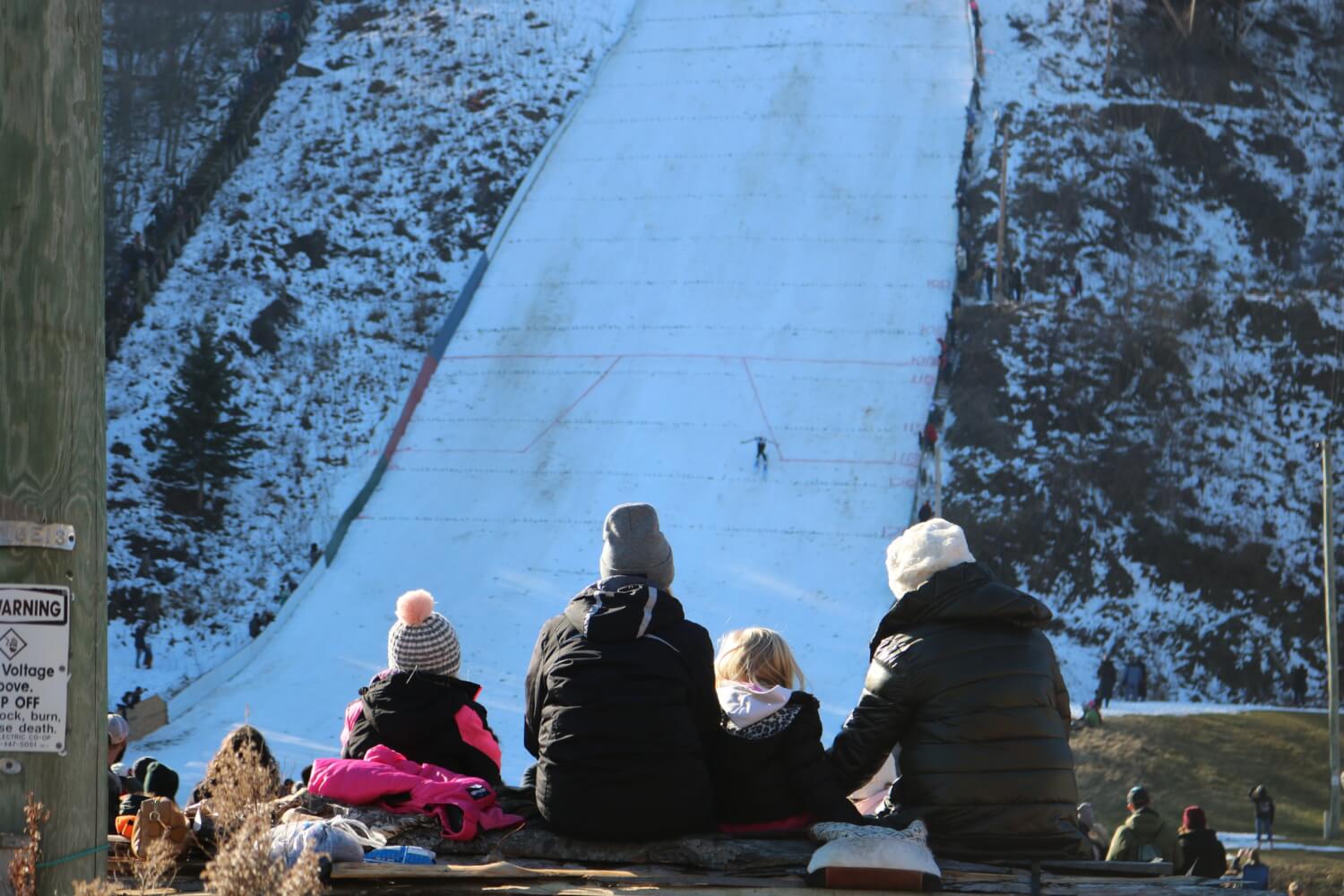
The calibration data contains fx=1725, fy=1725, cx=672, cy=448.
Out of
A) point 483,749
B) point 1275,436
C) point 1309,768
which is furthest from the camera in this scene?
point 1275,436

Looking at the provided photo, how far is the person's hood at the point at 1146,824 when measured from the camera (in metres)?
8.72

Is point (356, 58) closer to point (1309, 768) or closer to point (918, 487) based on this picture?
point (918, 487)

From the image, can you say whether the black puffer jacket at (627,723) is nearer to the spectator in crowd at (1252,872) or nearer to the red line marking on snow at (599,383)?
the spectator in crowd at (1252,872)

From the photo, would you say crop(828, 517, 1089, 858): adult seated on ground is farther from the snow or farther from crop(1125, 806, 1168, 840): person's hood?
the snow

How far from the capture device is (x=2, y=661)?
11.8ft

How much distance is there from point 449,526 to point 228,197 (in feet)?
42.1

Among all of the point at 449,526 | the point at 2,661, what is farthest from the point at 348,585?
the point at 2,661

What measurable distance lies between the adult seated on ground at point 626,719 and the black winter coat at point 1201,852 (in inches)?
190

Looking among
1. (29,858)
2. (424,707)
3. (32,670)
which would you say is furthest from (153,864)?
(424,707)

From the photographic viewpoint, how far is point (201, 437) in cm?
2622

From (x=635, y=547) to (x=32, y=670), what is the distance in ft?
6.32

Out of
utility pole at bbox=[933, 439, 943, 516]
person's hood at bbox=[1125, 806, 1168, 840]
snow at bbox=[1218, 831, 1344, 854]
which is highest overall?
utility pole at bbox=[933, 439, 943, 516]

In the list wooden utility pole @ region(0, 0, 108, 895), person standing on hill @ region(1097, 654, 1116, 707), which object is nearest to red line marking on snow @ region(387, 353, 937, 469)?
person standing on hill @ region(1097, 654, 1116, 707)

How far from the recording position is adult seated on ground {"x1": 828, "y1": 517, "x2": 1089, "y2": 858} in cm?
511
